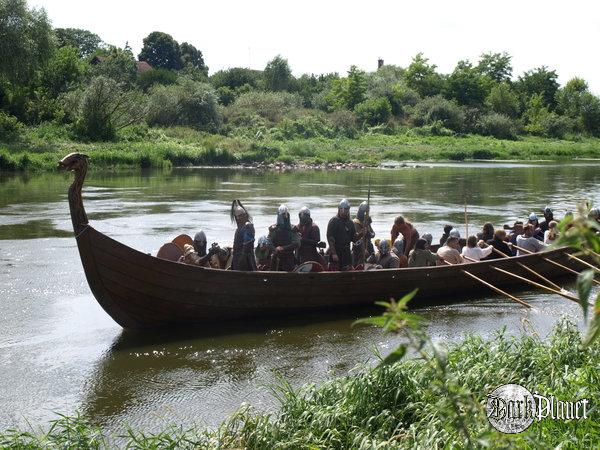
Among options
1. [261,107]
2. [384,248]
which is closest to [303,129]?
[261,107]

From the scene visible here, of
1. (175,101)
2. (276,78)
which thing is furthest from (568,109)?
(175,101)

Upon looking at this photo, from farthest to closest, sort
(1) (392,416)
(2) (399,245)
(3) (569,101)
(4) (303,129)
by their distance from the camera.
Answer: (3) (569,101)
(4) (303,129)
(2) (399,245)
(1) (392,416)

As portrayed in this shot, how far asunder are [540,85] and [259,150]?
47.8 metres

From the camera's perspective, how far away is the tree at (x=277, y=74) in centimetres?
7594

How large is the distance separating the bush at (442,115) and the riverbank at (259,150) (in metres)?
1.96

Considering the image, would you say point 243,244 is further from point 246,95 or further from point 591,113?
point 591,113

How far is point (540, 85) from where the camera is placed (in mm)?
84938

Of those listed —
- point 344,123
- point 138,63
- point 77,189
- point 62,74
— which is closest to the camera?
point 77,189

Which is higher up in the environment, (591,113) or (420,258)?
(591,113)

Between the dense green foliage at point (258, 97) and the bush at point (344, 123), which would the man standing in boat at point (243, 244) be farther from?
the bush at point (344, 123)

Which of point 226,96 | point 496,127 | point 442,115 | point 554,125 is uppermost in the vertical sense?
point 226,96

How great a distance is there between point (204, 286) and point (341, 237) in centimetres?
255

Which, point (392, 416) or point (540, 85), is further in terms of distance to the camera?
point (540, 85)

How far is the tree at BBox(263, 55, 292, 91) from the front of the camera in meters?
75.9
